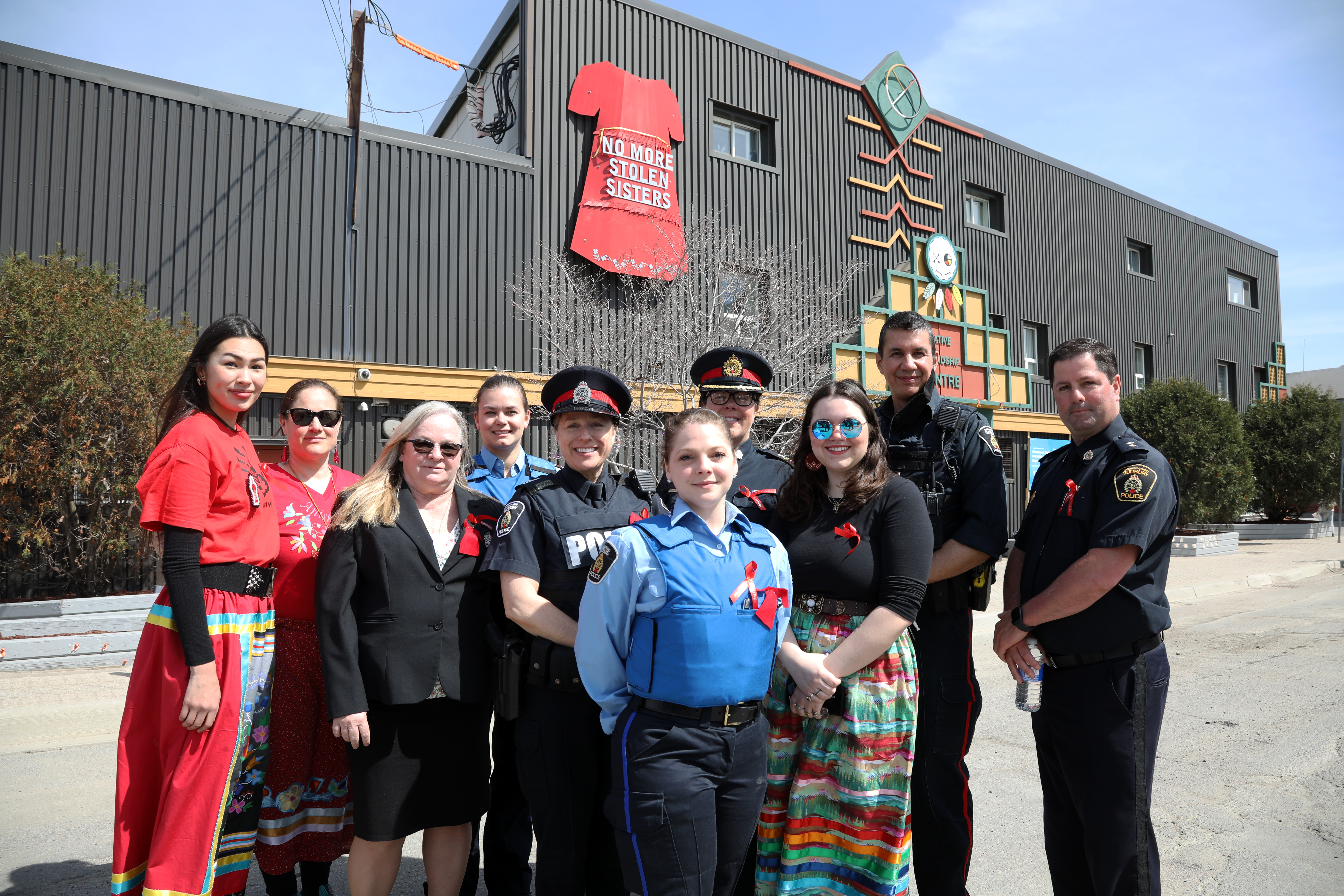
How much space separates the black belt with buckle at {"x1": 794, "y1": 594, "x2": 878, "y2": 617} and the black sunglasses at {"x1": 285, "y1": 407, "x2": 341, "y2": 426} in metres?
2.26

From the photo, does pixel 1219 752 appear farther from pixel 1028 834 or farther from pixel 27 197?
pixel 27 197

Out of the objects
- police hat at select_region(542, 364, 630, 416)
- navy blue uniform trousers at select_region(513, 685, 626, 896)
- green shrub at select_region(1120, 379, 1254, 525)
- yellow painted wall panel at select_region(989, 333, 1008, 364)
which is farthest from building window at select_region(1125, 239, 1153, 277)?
navy blue uniform trousers at select_region(513, 685, 626, 896)

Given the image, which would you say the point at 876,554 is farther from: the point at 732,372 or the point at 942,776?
the point at 732,372

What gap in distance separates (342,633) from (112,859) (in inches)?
88.4

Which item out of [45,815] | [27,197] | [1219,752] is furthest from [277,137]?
[1219,752]

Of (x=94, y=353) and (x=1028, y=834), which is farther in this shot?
(x=94, y=353)

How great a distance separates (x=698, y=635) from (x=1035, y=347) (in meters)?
22.7

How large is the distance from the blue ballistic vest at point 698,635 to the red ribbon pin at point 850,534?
Answer: 1.52ft

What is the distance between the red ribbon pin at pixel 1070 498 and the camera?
3.14 m

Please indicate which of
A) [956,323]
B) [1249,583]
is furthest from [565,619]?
[956,323]

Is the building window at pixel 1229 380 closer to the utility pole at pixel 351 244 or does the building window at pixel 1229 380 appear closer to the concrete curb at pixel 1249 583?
the concrete curb at pixel 1249 583

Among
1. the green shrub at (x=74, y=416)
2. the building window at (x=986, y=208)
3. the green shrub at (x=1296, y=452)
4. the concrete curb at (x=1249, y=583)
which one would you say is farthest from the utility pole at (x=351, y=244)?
the green shrub at (x=1296, y=452)

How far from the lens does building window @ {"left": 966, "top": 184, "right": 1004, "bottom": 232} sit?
20750 mm

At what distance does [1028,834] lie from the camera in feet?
13.3
